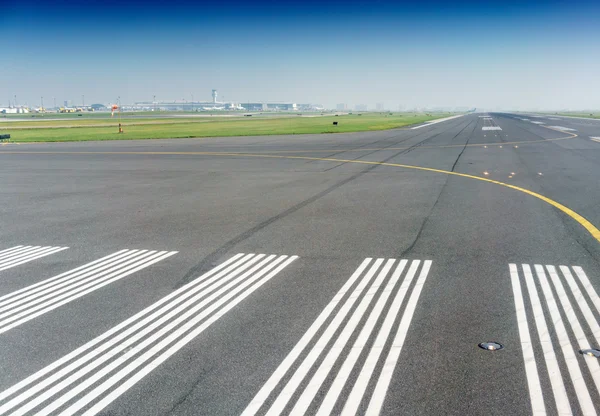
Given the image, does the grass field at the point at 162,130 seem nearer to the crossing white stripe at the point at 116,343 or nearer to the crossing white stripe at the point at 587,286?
the crossing white stripe at the point at 116,343

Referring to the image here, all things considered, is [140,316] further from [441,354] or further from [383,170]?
[383,170]

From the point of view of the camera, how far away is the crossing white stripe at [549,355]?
4.33m

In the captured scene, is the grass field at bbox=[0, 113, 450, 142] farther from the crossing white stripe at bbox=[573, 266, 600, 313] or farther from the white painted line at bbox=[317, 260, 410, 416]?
the crossing white stripe at bbox=[573, 266, 600, 313]

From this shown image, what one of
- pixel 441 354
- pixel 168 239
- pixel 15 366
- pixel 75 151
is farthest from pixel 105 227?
pixel 75 151

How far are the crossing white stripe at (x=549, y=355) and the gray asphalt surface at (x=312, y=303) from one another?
3 centimetres

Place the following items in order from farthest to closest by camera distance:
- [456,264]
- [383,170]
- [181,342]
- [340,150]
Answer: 1. [340,150]
2. [383,170]
3. [456,264]
4. [181,342]

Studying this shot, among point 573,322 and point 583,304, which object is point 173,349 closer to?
point 573,322

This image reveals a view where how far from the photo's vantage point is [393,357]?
5.14 metres

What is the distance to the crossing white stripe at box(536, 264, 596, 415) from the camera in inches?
171

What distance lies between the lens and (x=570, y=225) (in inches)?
425

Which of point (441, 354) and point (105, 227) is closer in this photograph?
point (441, 354)

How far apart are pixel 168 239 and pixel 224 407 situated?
6.12 meters

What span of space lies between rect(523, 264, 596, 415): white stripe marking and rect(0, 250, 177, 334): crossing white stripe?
5.97 m

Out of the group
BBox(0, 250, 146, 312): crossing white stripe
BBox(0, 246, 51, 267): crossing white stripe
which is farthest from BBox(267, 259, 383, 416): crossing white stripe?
BBox(0, 246, 51, 267): crossing white stripe
